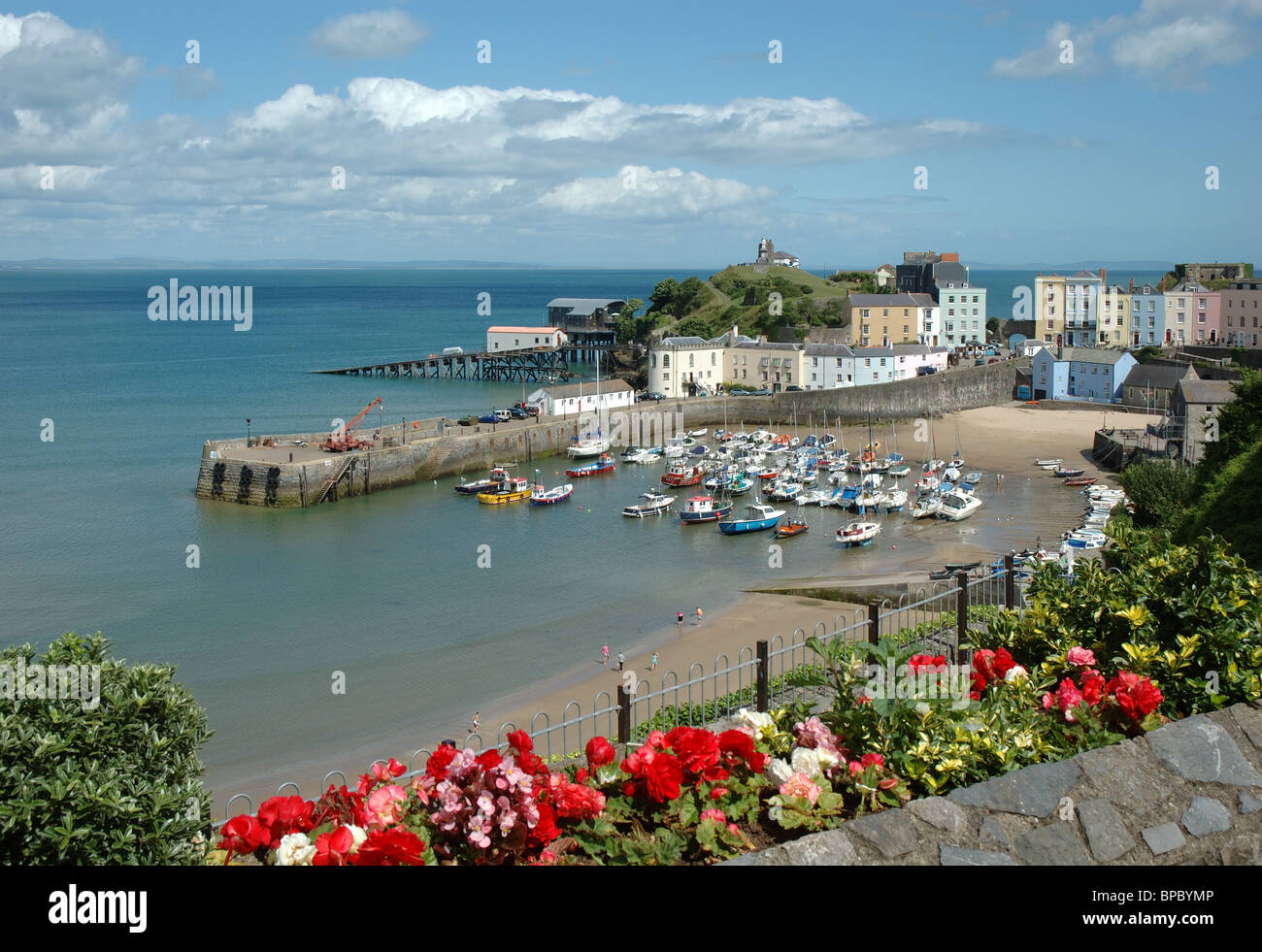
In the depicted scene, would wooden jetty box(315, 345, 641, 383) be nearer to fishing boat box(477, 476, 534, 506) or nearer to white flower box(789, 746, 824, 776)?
fishing boat box(477, 476, 534, 506)

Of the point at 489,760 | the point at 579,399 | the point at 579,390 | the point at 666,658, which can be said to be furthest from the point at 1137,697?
the point at 579,390

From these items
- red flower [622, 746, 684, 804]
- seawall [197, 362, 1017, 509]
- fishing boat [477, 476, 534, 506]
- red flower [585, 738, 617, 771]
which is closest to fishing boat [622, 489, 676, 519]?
fishing boat [477, 476, 534, 506]

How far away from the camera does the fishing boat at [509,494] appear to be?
106 ft

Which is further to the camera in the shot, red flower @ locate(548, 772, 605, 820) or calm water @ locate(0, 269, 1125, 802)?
calm water @ locate(0, 269, 1125, 802)

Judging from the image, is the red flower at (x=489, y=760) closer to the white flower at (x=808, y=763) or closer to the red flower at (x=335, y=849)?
the red flower at (x=335, y=849)

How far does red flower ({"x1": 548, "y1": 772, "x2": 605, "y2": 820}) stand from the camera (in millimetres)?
3381

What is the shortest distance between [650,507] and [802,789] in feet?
88.4

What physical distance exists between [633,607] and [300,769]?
331 inches

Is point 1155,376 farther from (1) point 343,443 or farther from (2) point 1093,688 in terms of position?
(2) point 1093,688

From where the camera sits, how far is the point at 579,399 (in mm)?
45250

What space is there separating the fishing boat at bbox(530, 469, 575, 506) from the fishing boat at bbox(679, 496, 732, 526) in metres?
4.34

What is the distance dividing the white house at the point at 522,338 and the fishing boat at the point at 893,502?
40.4 meters

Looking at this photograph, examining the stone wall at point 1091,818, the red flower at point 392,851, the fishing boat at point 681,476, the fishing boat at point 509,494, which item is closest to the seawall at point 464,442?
the fishing boat at point 509,494
